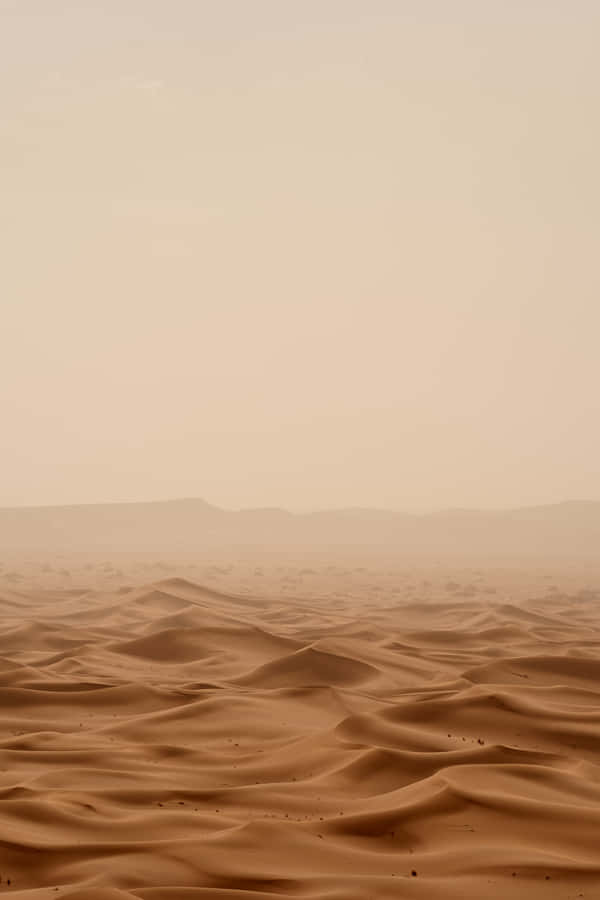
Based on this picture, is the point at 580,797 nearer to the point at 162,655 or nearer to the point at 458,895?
the point at 458,895

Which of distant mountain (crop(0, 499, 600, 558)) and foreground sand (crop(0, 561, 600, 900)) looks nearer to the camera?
foreground sand (crop(0, 561, 600, 900))

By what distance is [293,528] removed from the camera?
5497 centimetres

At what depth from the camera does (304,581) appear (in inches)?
744

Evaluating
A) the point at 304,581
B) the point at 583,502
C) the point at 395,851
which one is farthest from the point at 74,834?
the point at 583,502

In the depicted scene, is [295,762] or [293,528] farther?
[293,528]

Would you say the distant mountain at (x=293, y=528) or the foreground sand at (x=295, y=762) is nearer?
the foreground sand at (x=295, y=762)

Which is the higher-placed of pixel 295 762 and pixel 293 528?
pixel 293 528

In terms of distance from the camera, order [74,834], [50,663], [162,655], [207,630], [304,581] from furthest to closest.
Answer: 1. [304,581]
2. [207,630]
3. [162,655]
4. [50,663]
5. [74,834]

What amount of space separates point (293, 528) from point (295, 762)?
50.5 meters

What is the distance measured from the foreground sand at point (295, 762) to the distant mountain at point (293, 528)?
122ft

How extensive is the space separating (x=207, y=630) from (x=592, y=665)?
9.56 ft

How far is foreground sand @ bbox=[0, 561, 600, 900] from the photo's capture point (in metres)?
3.13

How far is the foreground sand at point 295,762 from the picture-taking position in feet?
10.3

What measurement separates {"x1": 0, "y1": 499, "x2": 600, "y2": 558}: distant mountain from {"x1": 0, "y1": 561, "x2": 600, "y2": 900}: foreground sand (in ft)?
122
